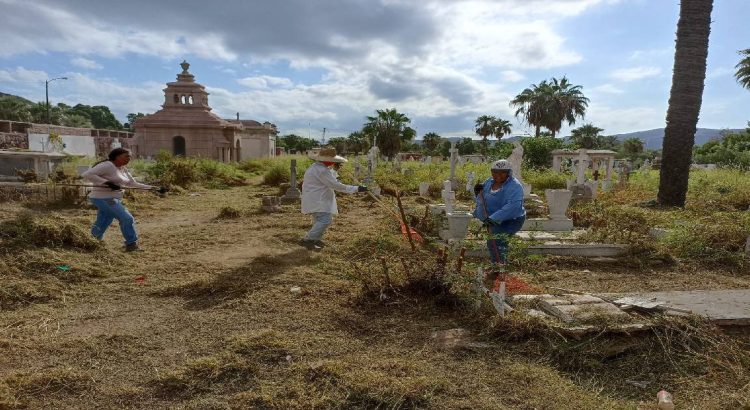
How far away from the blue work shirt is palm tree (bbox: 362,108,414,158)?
3438cm

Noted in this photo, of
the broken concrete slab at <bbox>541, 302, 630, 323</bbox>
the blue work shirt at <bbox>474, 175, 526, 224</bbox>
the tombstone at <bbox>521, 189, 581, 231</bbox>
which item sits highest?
the blue work shirt at <bbox>474, 175, 526, 224</bbox>

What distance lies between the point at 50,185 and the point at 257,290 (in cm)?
757

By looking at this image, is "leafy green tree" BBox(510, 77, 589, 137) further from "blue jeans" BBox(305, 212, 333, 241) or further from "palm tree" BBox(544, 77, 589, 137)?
"blue jeans" BBox(305, 212, 333, 241)

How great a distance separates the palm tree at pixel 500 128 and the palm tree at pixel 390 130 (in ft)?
45.1

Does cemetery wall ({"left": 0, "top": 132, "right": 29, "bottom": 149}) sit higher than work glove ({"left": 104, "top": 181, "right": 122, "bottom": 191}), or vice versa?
cemetery wall ({"left": 0, "top": 132, "right": 29, "bottom": 149})

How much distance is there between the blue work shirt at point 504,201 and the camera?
488 centimetres

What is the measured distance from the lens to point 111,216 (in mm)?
6121

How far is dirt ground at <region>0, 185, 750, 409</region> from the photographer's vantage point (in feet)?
8.57

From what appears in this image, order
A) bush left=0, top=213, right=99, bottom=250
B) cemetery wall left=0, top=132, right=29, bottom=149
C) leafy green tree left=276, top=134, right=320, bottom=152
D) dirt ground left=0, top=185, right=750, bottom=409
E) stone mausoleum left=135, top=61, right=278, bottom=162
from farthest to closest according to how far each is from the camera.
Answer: leafy green tree left=276, top=134, right=320, bottom=152 → stone mausoleum left=135, top=61, right=278, bottom=162 → cemetery wall left=0, top=132, right=29, bottom=149 → bush left=0, top=213, right=99, bottom=250 → dirt ground left=0, top=185, right=750, bottom=409

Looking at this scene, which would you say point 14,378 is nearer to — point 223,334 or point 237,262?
point 223,334

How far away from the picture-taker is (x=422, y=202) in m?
12.2

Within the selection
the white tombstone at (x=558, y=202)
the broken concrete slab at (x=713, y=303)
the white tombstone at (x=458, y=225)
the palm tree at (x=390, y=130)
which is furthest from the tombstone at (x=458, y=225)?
the palm tree at (x=390, y=130)

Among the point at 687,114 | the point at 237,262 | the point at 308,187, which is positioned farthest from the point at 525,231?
the point at 687,114

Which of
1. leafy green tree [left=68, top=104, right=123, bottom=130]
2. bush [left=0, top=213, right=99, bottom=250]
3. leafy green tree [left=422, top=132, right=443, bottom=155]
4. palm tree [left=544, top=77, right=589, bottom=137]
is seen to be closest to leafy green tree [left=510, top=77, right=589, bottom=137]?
palm tree [left=544, top=77, right=589, bottom=137]
